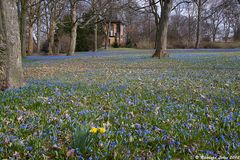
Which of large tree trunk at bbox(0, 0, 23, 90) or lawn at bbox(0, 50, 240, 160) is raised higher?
large tree trunk at bbox(0, 0, 23, 90)

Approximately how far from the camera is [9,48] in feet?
19.4

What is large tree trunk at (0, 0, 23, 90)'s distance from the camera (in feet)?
18.9

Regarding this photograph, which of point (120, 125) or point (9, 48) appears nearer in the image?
point (120, 125)

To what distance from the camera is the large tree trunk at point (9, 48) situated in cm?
577

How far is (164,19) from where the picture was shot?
19.0m

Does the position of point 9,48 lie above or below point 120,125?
above

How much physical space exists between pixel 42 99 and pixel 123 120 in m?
1.86

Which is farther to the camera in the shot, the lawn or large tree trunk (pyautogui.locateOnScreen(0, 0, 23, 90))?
large tree trunk (pyautogui.locateOnScreen(0, 0, 23, 90))

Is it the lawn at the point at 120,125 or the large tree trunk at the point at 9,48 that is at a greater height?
the large tree trunk at the point at 9,48

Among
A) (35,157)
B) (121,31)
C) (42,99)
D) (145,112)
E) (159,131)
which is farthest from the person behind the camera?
(121,31)

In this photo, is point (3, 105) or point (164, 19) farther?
point (164, 19)

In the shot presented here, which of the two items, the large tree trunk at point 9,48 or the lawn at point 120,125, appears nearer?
the lawn at point 120,125

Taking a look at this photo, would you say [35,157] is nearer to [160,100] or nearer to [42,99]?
[42,99]

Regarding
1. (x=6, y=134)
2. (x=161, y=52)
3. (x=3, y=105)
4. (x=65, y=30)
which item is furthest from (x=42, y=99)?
(x=65, y=30)
